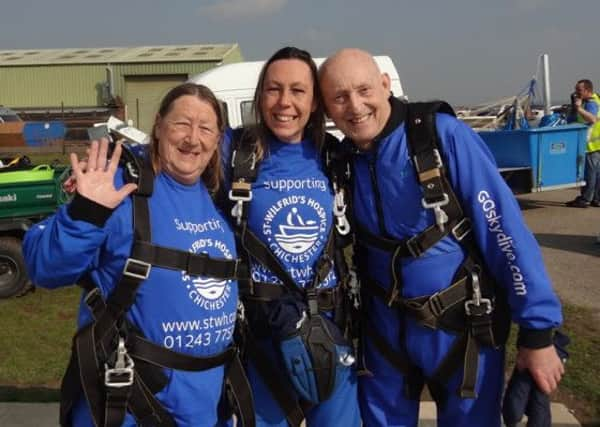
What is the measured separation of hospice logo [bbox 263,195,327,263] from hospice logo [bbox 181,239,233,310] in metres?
0.26

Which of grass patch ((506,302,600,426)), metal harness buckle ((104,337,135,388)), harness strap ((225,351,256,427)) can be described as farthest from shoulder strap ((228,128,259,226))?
grass patch ((506,302,600,426))

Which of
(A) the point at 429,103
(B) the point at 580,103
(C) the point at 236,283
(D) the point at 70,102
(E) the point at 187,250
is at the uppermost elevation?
(D) the point at 70,102

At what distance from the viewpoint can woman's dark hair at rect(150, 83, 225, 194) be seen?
2.23m

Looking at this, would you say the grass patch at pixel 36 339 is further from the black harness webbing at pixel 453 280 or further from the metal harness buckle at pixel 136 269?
the black harness webbing at pixel 453 280

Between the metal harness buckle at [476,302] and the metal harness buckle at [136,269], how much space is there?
1.24 metres

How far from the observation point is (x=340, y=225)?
2.52 meters

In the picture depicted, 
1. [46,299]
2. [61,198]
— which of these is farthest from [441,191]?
[46,299]

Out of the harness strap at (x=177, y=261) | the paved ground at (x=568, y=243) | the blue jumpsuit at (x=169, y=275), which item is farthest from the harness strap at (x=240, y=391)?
the paved ground at (x=568, y=243)

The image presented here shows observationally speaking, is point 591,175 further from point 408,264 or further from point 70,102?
point 70,102

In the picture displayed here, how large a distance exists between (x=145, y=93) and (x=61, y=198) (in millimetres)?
32499

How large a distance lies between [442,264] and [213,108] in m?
1.07

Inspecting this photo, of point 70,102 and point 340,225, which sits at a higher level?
point 70,102

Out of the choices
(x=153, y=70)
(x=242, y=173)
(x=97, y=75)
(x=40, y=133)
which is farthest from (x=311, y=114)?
(x=97, y=75)

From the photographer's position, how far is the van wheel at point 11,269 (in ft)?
20.1
